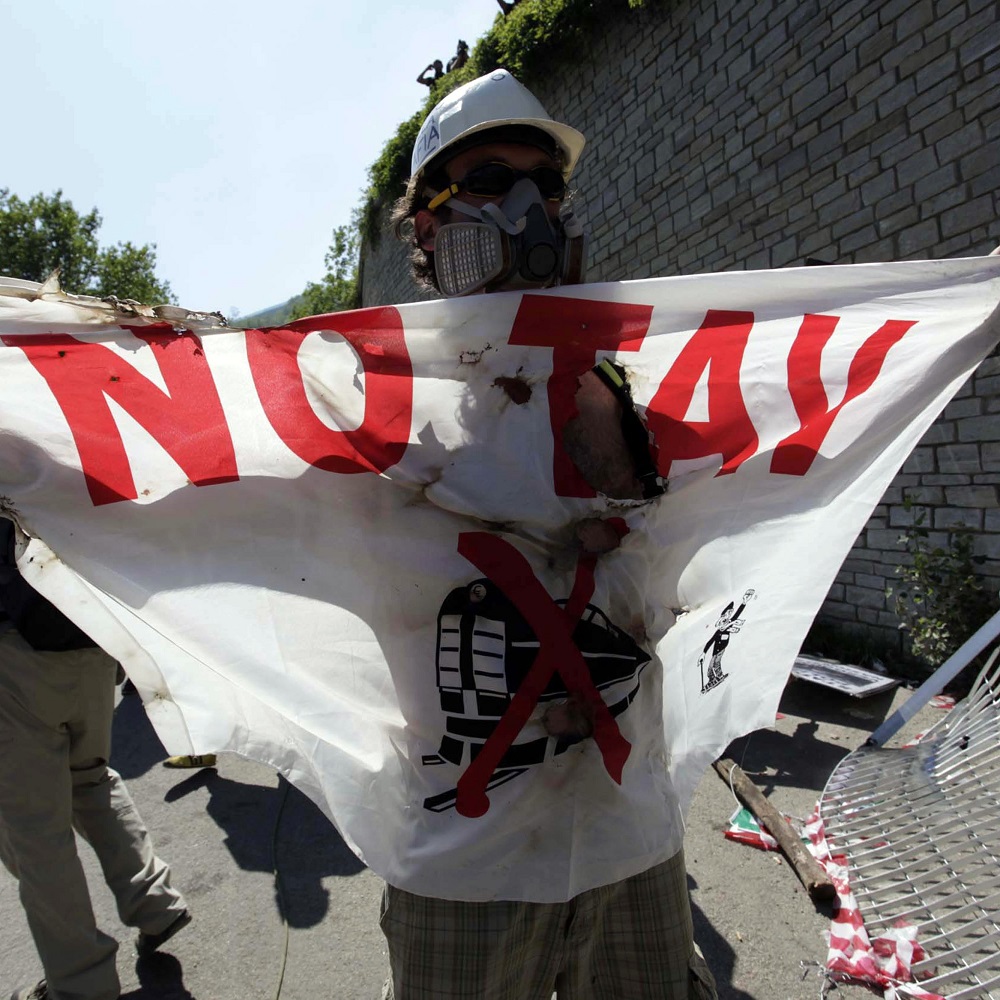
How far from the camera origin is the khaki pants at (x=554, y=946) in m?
1.23

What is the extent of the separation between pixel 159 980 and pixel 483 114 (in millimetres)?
3055

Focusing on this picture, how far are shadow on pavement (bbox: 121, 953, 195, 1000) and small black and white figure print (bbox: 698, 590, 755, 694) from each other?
2263 mm

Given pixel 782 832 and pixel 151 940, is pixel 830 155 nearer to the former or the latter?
pixel 782 832

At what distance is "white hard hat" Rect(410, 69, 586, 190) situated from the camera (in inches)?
60.1

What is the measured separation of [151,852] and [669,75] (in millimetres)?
8416

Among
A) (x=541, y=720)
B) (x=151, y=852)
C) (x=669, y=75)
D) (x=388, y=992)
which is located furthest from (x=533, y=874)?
(x=669, y=75)

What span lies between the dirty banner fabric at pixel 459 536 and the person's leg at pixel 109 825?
145 centimetres

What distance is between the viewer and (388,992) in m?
1.35

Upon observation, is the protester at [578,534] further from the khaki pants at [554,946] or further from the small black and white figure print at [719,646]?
the small black and white figure print at [719,646]

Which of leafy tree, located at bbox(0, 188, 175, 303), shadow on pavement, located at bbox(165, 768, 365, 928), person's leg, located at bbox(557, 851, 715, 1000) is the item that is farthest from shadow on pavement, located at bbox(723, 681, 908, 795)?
leafy tree, located at bbox(0, 188, 175, 303)

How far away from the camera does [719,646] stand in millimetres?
1660

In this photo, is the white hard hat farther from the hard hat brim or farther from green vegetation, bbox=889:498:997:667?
green vegetation, bbox=889:498:997:667

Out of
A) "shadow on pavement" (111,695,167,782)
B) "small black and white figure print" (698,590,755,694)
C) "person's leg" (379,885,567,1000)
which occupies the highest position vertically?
"small black and white figure print" (698,590,755,694)

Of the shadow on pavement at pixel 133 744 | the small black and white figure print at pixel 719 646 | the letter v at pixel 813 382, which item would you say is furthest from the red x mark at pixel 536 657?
the shadow on pavement at pixel 133 744
